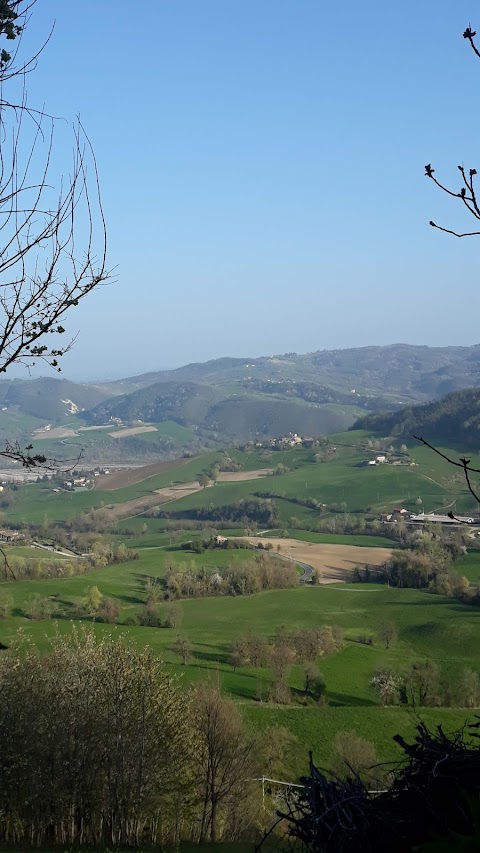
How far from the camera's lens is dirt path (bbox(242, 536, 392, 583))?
6781cm

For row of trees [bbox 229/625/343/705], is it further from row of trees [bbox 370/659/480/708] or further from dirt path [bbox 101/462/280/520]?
dirt path [bbox 101/462/280/520]

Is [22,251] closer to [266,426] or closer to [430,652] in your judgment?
[430,652]

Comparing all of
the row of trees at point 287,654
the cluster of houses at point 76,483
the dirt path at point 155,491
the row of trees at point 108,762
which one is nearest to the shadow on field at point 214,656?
the row of trees at point 287,654

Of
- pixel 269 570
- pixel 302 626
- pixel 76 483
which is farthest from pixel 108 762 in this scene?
pixel 76 483

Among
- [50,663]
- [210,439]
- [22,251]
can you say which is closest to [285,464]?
[210,439]

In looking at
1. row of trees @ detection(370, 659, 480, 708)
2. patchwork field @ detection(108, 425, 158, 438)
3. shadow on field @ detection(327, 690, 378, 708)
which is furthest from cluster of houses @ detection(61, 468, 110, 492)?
row of trees @ detection(370, 659, 480, 708)

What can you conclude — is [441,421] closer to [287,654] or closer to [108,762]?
[287,654]

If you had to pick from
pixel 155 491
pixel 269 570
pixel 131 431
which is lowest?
pixel 269 570

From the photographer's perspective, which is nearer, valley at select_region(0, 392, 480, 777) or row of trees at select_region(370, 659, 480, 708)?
row of trees at select_region(370, 659, 480, 708)

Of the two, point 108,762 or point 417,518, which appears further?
point 417,518

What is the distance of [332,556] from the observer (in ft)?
237

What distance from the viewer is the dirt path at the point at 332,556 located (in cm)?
6781

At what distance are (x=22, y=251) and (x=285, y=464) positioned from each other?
114 metres

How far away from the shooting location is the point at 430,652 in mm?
45406
